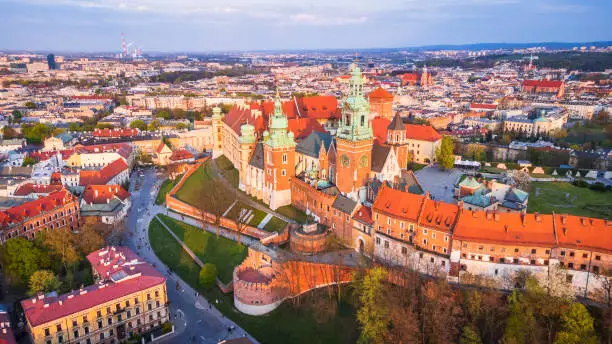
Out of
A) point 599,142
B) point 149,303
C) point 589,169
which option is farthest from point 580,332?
point 599,142

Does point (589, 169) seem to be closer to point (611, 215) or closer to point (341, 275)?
point (611, 215)

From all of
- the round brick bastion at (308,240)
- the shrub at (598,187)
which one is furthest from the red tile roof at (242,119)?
the shrub at (598,187)

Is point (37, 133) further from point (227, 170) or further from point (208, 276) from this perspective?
point (208, 276)

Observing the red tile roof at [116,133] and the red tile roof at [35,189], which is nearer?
the red tile roof at [35,189]

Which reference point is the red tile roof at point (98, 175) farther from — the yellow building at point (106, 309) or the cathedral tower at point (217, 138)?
the yellow building at point (106, 309)

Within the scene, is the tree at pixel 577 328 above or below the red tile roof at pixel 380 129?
below

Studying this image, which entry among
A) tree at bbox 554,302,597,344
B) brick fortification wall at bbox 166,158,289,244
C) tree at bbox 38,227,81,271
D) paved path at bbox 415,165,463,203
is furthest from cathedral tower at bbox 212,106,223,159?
tree at bbox 554,302,597,344
